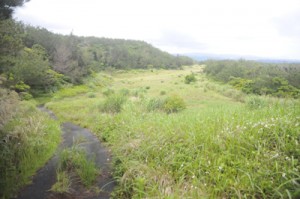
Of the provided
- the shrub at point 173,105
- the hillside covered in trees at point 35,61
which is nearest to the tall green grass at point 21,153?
the hillside covered in trees at point 35,61

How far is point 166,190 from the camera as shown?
11.2 ft

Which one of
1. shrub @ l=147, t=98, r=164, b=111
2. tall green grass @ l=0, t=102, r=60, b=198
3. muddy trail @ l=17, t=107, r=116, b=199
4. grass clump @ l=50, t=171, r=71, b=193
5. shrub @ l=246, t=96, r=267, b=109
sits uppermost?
shrub @ l=246, t=96, r=267, b=109

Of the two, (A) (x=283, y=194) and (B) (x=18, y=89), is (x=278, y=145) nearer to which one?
(A) (x=283, y=194)

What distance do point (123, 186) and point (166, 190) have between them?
127cm

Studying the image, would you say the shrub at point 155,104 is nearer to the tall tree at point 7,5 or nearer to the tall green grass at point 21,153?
the tall green grass at point 21,153

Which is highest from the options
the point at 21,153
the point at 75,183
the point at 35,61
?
the point at 35,61

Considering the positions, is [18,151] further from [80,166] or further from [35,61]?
[35,61]

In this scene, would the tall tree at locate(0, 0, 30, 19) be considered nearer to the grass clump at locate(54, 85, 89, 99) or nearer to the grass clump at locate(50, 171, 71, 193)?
the grass clump at locate(50, 171, 71, 193)

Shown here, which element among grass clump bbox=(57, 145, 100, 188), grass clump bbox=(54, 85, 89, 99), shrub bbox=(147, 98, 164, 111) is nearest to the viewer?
grass clump bbox=(57, 145, 100, 188)

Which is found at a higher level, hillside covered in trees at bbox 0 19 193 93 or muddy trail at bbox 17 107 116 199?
hillside covered in trees at bbox 0 19 193 93

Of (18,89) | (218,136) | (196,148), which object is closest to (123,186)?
(196,148)

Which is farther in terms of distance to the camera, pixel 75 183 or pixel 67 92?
pixel 67 92

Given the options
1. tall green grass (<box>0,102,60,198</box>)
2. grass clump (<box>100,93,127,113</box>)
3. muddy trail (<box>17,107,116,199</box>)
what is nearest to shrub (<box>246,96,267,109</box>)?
muddy trail (<box>17,107,116,199</box>)

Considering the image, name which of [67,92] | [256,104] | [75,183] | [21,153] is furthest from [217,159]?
[67,92]
